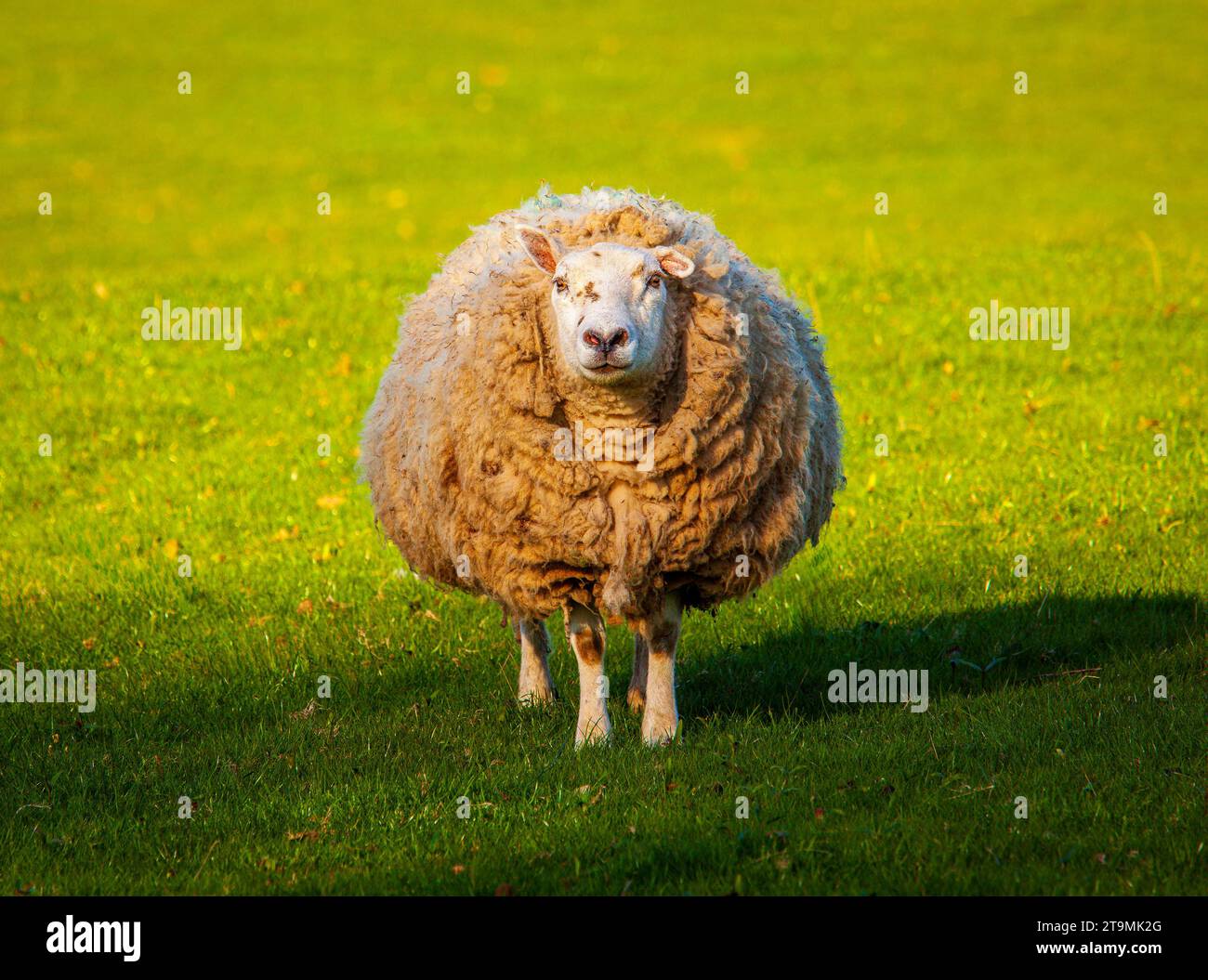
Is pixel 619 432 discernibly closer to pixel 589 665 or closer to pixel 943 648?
pixel 589 665

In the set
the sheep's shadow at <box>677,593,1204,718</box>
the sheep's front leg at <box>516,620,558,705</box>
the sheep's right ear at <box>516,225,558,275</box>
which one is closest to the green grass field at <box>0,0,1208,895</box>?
the sheep's shadow at <box>677,593,1204,718</box>

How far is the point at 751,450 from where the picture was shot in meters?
6.56

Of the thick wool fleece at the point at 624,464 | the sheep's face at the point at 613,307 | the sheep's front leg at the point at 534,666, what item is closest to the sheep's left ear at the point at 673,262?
the sheep's face at the point at 613,307

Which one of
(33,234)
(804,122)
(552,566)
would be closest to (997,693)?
(552,566)

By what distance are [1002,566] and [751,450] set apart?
330 cm

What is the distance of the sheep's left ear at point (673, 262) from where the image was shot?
645 centimetres

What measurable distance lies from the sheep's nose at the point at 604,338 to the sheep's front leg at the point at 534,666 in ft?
6.74

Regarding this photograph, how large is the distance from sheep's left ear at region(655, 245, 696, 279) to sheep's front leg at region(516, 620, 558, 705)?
208 centimetres

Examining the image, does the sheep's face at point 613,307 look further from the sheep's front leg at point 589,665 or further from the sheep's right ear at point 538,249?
the sheep's front leg at point 589,665

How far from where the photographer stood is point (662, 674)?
269 inches

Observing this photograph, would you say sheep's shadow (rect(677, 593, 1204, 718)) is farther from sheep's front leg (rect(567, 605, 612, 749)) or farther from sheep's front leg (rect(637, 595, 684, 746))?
sheep's front leg (rect(567, 605, 612, 749))

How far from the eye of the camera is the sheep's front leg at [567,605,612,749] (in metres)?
6.87

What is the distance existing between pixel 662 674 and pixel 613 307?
1.72 metres

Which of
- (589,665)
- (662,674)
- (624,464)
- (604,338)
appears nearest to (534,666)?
(589,665)
